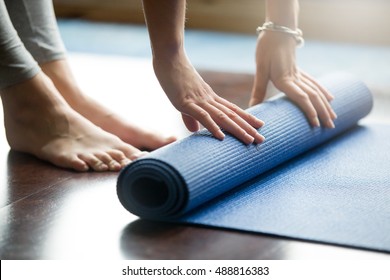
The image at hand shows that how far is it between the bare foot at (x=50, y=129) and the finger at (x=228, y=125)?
0.96 feet

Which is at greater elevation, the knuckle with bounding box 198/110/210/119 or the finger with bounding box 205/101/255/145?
the knuckle with bounding box 198/110/210/119

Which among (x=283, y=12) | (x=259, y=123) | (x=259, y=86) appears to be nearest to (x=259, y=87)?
(x=259, y=86)

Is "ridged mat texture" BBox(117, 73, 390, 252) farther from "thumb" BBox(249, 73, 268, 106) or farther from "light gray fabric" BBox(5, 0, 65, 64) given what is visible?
"light gray fabric" BBox(5, 0, 65, 64)

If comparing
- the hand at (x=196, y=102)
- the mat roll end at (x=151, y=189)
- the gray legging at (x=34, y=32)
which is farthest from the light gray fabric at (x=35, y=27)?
the mat roll end at (x=151, y=189)

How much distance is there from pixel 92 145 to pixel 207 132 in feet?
1.25

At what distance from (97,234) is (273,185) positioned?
444 mm

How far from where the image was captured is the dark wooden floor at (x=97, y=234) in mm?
1521

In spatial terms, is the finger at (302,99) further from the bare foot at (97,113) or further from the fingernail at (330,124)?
the bare foot at (97,113)

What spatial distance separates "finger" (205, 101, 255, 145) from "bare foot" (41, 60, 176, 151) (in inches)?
14.3

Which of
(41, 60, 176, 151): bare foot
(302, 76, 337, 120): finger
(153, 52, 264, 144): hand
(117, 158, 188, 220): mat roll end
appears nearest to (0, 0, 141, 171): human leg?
(41, 60, 176, 151): bare foot

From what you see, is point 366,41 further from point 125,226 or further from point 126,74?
point 125,226

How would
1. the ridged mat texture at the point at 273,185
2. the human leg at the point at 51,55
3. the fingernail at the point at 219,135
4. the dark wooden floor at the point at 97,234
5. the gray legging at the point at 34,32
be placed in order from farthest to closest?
the human leg at the point at 51,55 < the gray legging at the point at 34,32 < the fingernail at the point at 219,135 < the ridged mat texture at the point at 273,185 < the dark wooden floor at the point at 97,234

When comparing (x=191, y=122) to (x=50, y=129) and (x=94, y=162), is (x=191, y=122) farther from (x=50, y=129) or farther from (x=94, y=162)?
(x=50, y=129)

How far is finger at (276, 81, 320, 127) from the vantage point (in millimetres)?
2139
